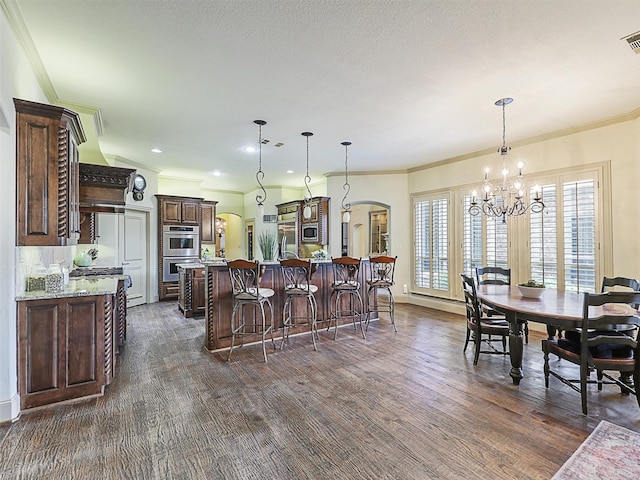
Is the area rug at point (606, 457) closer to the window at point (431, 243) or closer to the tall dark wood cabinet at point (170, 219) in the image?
the window at point (431, 243)

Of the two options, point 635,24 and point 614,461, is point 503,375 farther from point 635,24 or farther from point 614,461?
point 635,24

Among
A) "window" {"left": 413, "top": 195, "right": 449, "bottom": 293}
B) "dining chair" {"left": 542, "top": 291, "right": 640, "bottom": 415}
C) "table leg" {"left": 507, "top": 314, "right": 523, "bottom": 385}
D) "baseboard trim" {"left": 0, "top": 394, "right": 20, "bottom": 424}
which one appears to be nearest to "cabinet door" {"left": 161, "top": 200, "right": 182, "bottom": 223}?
"baseboard trim" {"left": 0, "top": 394, "right": 20, "bottom": 424}

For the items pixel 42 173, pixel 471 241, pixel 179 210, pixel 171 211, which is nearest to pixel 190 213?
pixel 179 210

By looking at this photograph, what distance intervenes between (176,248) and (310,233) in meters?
3.06

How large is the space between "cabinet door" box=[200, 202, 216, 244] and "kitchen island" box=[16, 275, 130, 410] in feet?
16.7

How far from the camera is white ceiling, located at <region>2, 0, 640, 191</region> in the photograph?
222 cm

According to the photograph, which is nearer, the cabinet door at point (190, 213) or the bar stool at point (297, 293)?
the bar stool at point (297, 293)

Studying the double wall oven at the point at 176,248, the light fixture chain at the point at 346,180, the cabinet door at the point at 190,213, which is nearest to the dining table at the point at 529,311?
the light fixture chain at the point at 346,180

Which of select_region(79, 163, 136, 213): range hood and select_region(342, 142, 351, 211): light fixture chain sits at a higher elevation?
select_region(342, 142, 351, 211): light fixture chain

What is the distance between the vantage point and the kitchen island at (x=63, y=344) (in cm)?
250

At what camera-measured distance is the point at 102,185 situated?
3936 mm

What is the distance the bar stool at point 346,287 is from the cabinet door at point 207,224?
4136 millimetres

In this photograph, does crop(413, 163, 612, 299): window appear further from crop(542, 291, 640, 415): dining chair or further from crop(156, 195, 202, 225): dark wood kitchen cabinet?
crop(156, 195, 202, 225): dark wood kitchen cabinet

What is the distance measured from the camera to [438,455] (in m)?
2.02
